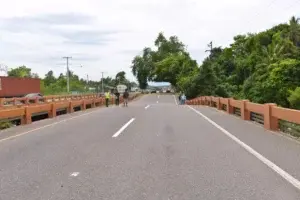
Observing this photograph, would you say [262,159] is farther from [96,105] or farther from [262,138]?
[96,105]

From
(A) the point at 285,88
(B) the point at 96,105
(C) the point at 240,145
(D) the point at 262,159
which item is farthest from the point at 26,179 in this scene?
(A) the point at 285,88

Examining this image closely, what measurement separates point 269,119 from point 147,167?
887 cm

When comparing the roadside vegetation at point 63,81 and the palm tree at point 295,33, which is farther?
the roadside vegetation at point 63,81

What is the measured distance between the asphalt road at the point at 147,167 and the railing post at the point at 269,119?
149cm

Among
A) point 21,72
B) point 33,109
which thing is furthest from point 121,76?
point 33,109

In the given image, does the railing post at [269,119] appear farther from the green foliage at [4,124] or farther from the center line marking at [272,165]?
the green foliage at [4,124]

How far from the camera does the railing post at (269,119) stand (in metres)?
16.7

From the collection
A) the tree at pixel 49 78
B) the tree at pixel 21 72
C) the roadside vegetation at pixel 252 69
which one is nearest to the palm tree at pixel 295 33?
the roadside vegetation at pixel 252 69

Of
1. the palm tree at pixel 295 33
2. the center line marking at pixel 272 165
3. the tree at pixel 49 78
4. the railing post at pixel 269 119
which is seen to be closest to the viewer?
the center line marking at pixel 272 165

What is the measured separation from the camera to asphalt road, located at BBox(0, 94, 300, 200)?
23.1 ft

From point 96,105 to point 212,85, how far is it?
35644 mm

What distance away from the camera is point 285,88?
1969 inches

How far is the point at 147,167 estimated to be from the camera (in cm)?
910

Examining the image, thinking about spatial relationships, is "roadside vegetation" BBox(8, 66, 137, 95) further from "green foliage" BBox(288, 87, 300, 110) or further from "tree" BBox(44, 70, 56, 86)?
"green foliage" BBox(288, 87, 300, 110)
